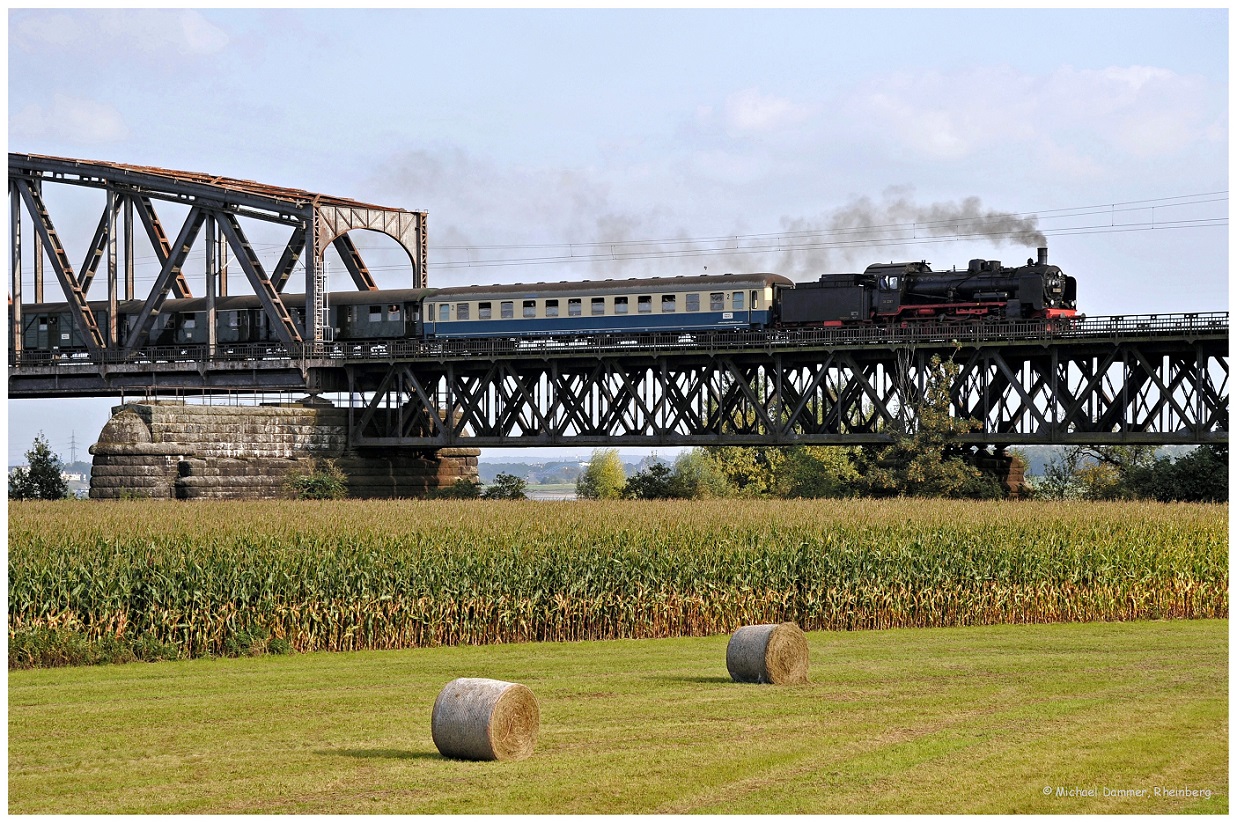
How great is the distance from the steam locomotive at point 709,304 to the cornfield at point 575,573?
2614 cm

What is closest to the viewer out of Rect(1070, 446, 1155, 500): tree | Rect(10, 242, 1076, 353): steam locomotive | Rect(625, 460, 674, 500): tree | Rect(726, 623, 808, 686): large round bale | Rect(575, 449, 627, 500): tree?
Rect(726, 623, 808, 686): large round bale

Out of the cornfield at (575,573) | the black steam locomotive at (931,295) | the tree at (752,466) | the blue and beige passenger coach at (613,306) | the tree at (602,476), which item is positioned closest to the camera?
the cornfield at (575,573)

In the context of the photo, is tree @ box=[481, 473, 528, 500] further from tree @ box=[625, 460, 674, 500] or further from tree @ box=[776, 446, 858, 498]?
tree @ box=[776, 446, 858, 498]

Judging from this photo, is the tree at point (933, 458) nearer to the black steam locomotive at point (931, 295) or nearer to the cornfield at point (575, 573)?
the black steam locomotive at point (931, 295)

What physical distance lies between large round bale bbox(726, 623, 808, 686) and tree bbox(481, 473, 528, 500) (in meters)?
48.0

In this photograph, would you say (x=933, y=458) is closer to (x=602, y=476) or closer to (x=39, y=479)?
(x=39, y=479)

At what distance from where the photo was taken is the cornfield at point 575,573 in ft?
85.7

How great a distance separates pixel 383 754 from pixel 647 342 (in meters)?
51.0

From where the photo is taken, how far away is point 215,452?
→ 223 ft

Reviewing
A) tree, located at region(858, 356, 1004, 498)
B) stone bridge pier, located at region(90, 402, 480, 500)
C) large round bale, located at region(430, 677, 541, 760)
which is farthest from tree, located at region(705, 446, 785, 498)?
large round bale, located at region(430, 677, 541, 760)

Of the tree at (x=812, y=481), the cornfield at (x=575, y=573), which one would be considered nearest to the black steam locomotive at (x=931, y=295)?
the tree at (x=812, y=481)

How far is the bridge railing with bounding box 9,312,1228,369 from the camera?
5844 cm

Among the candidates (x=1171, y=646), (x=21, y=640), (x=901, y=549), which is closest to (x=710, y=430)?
(x=901, y=549)

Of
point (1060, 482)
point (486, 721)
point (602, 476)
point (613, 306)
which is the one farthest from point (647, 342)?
point (602, 476)
